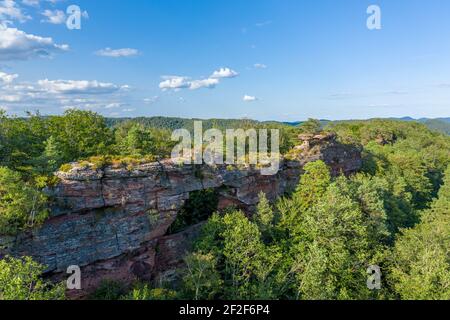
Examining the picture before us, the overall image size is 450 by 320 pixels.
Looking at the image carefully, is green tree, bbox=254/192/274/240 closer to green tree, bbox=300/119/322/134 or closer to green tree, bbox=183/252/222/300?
green tree, bbox=183/252/222/300

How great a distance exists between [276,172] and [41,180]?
2494 cm

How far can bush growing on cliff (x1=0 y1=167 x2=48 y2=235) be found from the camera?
21641 millimetres

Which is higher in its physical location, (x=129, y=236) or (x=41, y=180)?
(x=41, y=180)

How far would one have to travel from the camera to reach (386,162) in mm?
64125

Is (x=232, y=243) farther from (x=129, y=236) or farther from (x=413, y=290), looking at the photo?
(x=413, y=290)

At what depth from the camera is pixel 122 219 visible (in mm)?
28125

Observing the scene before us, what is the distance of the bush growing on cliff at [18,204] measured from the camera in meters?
21.6

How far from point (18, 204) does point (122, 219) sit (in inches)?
329

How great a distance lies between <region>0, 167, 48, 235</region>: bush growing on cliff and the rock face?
0.91m
